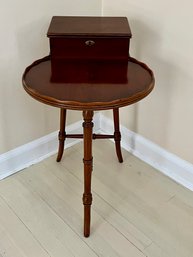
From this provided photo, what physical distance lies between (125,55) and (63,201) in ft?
2.37

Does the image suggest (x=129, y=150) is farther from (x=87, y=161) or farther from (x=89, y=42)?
(x=89, y=42)

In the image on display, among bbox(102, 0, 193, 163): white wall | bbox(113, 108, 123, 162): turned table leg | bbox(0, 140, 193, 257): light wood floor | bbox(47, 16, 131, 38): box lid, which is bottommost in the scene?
bbox(0, 140, 193, 257): light wood floor

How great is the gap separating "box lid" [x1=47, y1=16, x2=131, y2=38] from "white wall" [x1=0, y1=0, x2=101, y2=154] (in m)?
0.16

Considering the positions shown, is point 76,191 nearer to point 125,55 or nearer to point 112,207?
point 112,207

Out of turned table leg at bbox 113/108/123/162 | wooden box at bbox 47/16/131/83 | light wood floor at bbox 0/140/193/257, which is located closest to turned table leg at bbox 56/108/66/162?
light wood floor at bbox 0/140/193/257

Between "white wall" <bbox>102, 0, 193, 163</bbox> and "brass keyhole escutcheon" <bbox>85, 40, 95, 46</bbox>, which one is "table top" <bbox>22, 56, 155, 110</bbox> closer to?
"brass keyhole escutcheon" <bbox>85, 40, 95, 46</bbox>

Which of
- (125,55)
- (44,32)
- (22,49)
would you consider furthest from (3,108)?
(125,55)

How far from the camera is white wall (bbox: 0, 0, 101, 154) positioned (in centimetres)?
147

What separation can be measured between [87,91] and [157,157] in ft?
2.52

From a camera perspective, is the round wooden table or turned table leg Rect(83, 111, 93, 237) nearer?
the round wooden table

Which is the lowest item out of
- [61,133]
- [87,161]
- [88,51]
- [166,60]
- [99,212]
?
[99,212]

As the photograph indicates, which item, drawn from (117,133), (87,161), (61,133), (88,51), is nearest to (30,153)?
(61,133)

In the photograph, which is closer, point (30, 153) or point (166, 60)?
point (166, 60)

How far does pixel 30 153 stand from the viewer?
1793 millimetres
